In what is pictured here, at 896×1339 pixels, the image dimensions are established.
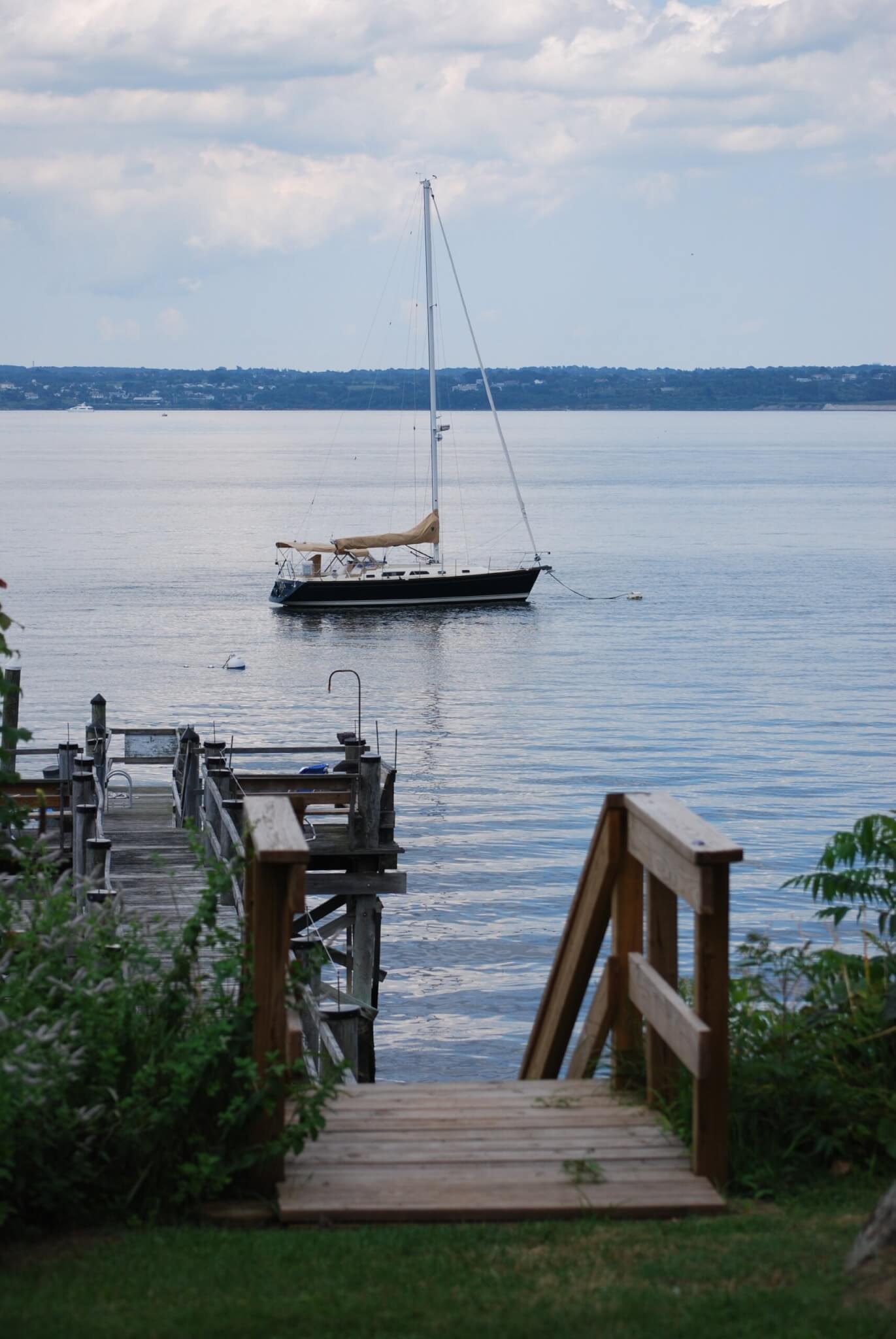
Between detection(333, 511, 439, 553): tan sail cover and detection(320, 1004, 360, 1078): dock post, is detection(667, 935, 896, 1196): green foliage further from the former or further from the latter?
detection(333, 511, 439, 553): tan sail cover

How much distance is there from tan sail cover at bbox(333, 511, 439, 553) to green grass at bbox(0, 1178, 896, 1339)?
64.2 m

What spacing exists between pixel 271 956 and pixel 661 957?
53.4 inches

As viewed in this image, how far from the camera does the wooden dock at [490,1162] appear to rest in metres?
4.82

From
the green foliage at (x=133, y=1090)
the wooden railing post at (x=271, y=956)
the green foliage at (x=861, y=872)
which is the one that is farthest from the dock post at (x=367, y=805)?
the wooden railing post at (x=271, y=956)

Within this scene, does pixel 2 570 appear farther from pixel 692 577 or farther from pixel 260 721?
pixel 260 721

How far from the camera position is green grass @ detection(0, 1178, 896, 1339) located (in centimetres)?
394

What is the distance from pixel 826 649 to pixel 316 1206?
5626 cm

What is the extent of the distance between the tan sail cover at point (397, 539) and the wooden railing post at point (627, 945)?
6274 cm

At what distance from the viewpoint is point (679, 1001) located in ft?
17.1

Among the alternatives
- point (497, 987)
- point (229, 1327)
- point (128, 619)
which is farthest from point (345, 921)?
point (128, 619)

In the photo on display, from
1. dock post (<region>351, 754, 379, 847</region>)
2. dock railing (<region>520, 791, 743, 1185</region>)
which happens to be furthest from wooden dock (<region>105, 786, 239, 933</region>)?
dock railing (<region>520, 791, 743, 1185</region>)

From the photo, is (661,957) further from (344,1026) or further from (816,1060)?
(344,1026)

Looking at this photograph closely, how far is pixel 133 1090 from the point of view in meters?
4.84

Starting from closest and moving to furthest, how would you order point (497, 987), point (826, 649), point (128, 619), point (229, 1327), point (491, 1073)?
point (229, 1327)
point (491, 1073)
point (497, 987)
point (826, 649)
point (128, 619)
